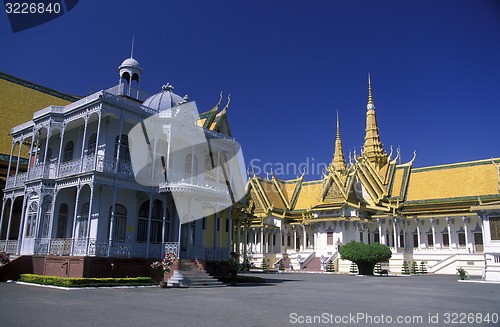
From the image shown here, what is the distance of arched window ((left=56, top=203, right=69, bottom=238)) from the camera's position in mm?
20266

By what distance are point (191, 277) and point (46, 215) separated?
24.9ft

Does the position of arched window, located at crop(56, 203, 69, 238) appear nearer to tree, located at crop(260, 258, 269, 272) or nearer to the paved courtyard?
the paved courtyard

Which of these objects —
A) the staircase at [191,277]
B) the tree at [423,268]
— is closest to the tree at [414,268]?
the tree at [423,268]

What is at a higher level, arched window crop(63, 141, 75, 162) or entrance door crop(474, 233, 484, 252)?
arched window crop(63, 141, 75, 162)

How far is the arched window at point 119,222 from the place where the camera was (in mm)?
19562

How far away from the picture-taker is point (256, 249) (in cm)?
4812

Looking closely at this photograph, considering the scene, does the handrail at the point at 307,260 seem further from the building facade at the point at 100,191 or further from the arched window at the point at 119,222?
the arched window at the point at 119,222

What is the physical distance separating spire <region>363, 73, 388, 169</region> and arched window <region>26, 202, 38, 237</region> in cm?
4323

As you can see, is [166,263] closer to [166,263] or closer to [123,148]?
[166,263]

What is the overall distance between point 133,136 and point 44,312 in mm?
12175

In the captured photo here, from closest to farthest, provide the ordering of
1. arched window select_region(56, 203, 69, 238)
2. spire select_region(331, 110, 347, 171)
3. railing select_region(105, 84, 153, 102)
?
arched window select_region(56, 203, 69, 238) → railing select_region(105, 84, 153, 102) → spire select_region(331, 110, 347, 171)

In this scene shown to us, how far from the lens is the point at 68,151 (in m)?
21.9

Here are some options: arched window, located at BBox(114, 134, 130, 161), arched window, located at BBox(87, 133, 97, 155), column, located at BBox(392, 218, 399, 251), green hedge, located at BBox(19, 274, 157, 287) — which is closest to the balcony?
arched window, located at BBox(114, 134, 130, 161)

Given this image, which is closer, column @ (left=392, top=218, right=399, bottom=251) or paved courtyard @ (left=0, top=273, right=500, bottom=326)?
paved courtyard @ (left=0, top=273, right=500, bottom=326)
